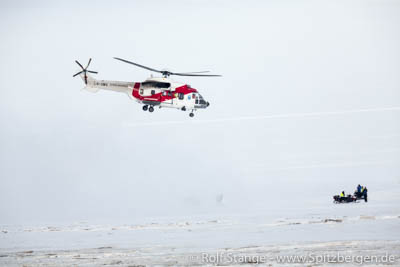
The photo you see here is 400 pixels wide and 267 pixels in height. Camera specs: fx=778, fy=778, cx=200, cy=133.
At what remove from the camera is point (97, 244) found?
5188 centimetres

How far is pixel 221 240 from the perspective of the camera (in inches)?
2010

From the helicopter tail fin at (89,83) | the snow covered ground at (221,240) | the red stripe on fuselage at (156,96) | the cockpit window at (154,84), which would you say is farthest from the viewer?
the helicopter tail fin at (89,83)

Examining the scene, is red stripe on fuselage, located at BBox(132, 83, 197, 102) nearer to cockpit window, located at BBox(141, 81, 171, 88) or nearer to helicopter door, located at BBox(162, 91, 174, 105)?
helicopter door, located at BBox(162, 91, 174, 105)

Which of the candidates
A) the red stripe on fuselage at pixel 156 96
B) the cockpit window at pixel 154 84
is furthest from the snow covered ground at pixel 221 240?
the cockpit window at pixel 154 84

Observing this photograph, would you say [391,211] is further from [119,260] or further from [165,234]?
[119,260]

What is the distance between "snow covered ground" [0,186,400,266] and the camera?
44094mm

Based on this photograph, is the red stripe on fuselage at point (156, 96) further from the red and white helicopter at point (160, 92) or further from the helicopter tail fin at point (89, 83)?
the helicopter tail fin at point (89, 83)

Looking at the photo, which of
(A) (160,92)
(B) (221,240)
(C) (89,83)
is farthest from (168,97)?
(B) (221,240)

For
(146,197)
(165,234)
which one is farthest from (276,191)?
(165,234)

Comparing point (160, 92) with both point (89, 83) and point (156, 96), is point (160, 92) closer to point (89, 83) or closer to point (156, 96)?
point (156, 96)

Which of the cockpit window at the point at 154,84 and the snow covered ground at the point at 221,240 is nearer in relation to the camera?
the snow covered ground at the point at 221,240

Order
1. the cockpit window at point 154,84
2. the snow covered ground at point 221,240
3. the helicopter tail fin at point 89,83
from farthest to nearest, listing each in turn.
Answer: the helicopter tail fin at point 89,83, the cockpit window at point 154,84, the snow covered ground at point 221,240

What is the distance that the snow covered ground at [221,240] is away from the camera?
4409cm

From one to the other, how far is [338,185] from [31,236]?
4462cm
